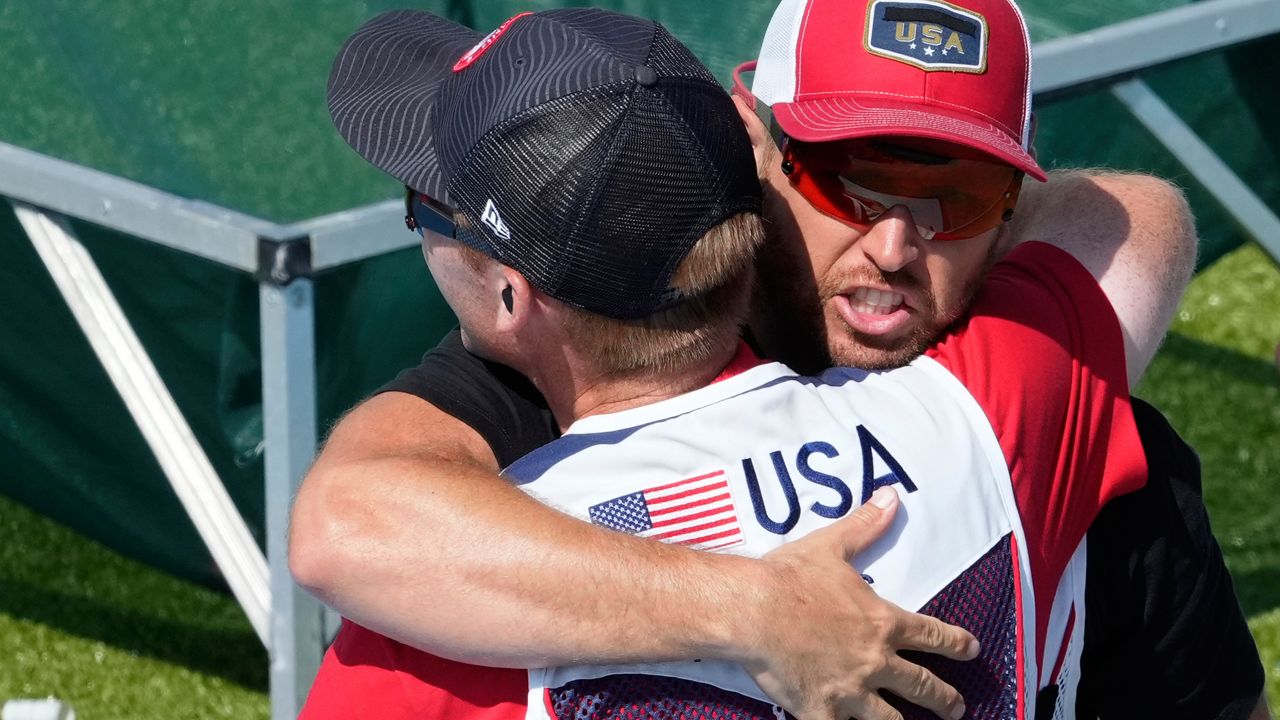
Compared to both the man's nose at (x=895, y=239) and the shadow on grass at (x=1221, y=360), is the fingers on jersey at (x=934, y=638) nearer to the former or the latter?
the man's nose at (x=895, y=239)

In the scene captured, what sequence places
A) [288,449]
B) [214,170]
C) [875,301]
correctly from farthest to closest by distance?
[214,170], [288,449], [875,301]

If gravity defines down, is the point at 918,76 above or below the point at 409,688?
above

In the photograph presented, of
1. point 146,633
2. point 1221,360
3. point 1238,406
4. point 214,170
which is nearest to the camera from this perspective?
point 146,633

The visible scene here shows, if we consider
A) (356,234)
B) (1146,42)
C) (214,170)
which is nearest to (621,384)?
(356,234)

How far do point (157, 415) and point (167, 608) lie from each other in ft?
2.91

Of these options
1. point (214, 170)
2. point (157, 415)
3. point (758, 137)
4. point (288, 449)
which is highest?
point (758, 137)

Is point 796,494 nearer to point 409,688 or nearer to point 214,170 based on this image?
point 409,688

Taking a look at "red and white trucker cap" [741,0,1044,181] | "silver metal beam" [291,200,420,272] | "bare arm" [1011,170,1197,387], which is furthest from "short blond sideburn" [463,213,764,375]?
"silver metal beam" [291,200,420,272]

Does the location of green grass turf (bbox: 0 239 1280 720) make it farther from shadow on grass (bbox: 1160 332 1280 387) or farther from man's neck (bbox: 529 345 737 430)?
man's neck (bbox: 529 345 737 430)

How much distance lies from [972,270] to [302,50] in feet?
9.07

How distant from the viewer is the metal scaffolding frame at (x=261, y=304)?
256 centimetres

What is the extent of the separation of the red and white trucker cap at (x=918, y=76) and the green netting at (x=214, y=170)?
38.7 inches

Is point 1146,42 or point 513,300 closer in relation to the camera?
point 513,300

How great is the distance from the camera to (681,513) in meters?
1.66
